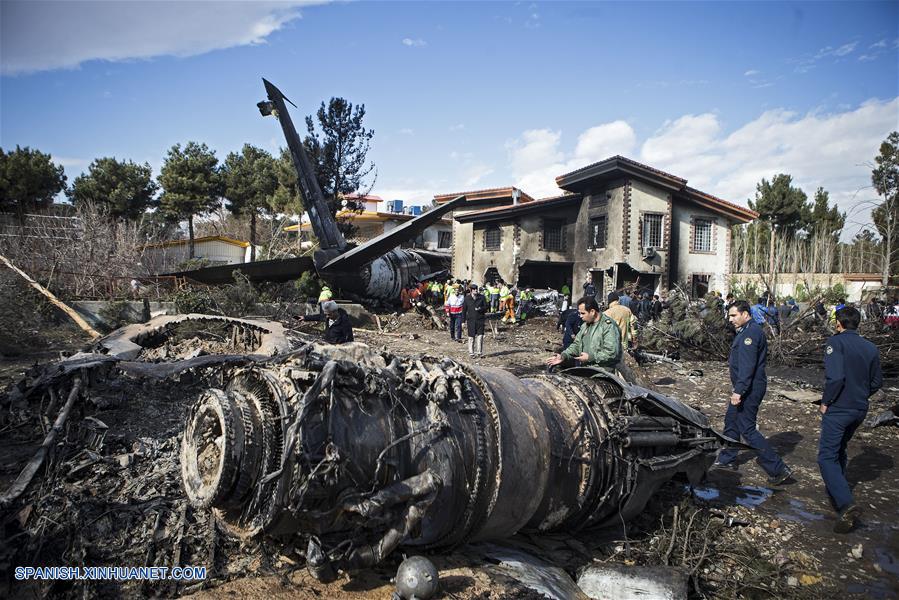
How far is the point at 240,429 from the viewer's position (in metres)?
2.64

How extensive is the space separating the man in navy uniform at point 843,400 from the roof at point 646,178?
19.7 m

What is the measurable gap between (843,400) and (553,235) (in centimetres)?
2270

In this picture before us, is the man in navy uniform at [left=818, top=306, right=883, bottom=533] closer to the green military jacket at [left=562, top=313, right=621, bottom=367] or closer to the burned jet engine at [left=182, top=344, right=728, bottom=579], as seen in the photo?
the green military jacket at [left=562, top=313, right=621, bottom=367]

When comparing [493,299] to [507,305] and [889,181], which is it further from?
[889,181]

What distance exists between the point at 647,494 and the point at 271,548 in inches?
110

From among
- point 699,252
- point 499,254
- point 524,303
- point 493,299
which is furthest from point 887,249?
point 499,254

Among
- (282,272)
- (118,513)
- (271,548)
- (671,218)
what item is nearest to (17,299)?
(282,272)

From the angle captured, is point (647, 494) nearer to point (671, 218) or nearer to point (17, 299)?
point (17, 299)

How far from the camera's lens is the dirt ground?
2.93 m

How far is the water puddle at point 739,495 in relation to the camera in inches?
199

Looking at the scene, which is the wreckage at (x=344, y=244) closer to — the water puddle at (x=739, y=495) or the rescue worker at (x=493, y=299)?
the rescue worker at (x=493, y=299)

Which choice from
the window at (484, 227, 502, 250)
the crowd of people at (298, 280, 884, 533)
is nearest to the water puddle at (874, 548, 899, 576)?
the crowd of people at (298, 280, 884, 533)

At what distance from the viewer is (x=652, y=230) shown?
2395 centimetres

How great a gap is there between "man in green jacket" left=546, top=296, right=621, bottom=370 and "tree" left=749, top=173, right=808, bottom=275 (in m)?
Answer: 35.8
